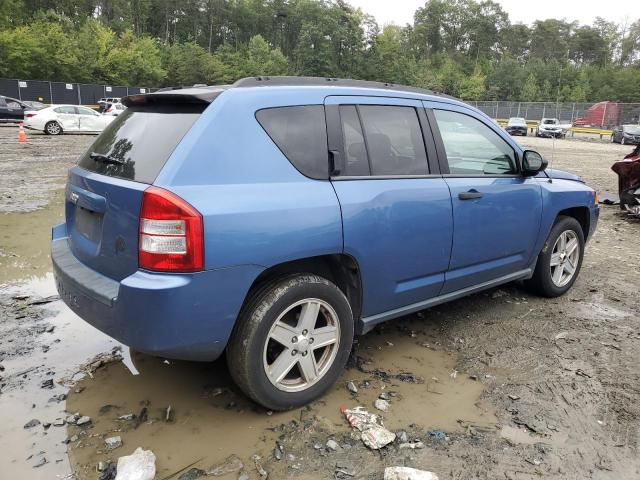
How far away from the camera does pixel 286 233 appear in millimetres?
2711

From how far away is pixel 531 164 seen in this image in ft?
13.7

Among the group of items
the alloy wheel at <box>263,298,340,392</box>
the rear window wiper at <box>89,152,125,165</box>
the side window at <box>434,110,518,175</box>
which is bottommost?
the alloy wheel at <box>263,298,340,392</box>

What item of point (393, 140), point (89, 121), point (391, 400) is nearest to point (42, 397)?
point (391, 400)

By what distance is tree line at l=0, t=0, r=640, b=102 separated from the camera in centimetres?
5403

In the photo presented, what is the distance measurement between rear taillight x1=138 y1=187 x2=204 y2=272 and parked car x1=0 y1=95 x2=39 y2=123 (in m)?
31.0

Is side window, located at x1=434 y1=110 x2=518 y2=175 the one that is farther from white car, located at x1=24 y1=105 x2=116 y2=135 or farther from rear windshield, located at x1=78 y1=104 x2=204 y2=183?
white car, located at x1=24 y1=105 x2=116 y2=135

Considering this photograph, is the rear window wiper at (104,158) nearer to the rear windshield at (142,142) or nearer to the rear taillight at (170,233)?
the rear windshield at (142,142)

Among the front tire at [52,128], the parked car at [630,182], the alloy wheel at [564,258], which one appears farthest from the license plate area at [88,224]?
the front tire at [52,128]

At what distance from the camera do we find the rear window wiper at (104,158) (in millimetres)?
2888

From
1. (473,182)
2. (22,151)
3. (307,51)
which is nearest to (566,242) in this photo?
(473,182)

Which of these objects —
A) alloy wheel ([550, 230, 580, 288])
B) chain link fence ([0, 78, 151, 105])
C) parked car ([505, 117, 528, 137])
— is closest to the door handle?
alloy wheel ([550, 230, 580, 288])

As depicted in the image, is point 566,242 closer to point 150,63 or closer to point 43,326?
point 43,326

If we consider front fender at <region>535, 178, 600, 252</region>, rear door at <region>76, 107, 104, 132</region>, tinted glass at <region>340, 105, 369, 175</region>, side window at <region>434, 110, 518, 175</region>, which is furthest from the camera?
rear door at <region>76, 107, 104, 132</region>

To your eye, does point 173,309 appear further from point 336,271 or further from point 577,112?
point 577,112
